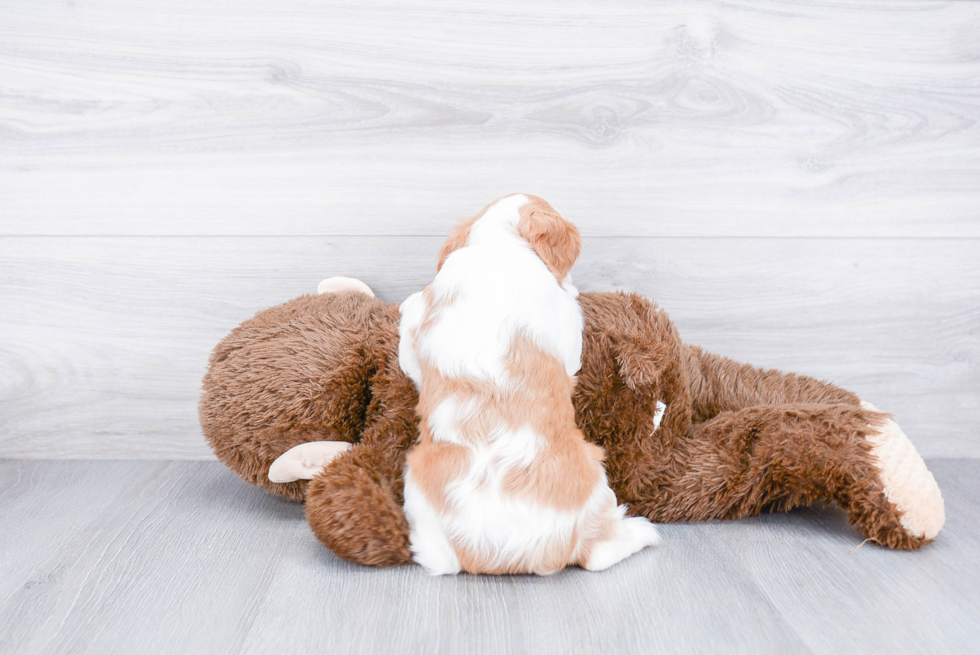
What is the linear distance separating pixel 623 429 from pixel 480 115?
59 centimetres

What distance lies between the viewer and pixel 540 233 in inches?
36.8

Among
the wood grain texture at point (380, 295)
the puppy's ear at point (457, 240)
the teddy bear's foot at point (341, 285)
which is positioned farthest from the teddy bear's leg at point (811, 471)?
the teddy bear's foot at point (341, 285)

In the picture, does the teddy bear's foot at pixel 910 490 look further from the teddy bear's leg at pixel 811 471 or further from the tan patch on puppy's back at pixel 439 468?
the tan patch on puppy's back at pixel 439 468

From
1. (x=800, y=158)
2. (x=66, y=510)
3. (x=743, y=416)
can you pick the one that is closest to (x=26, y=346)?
(x=66, y=510)

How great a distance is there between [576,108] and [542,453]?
0.65 m

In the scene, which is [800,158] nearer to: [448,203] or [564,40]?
[564,40]

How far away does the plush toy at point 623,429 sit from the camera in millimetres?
962

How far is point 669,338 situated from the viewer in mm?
1019

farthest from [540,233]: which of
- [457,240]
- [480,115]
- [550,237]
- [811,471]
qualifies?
[811,471]

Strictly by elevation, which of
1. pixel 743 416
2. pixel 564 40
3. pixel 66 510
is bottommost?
pixel 66 510

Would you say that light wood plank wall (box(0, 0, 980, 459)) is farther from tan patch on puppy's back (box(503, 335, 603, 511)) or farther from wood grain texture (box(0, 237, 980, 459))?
tan patch on puppy's back (box(503, 335, 603, 511))

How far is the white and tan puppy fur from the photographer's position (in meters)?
0.84

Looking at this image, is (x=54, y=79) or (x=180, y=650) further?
(x=54, y=79)

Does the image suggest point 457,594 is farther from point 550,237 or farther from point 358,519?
point 550,237
